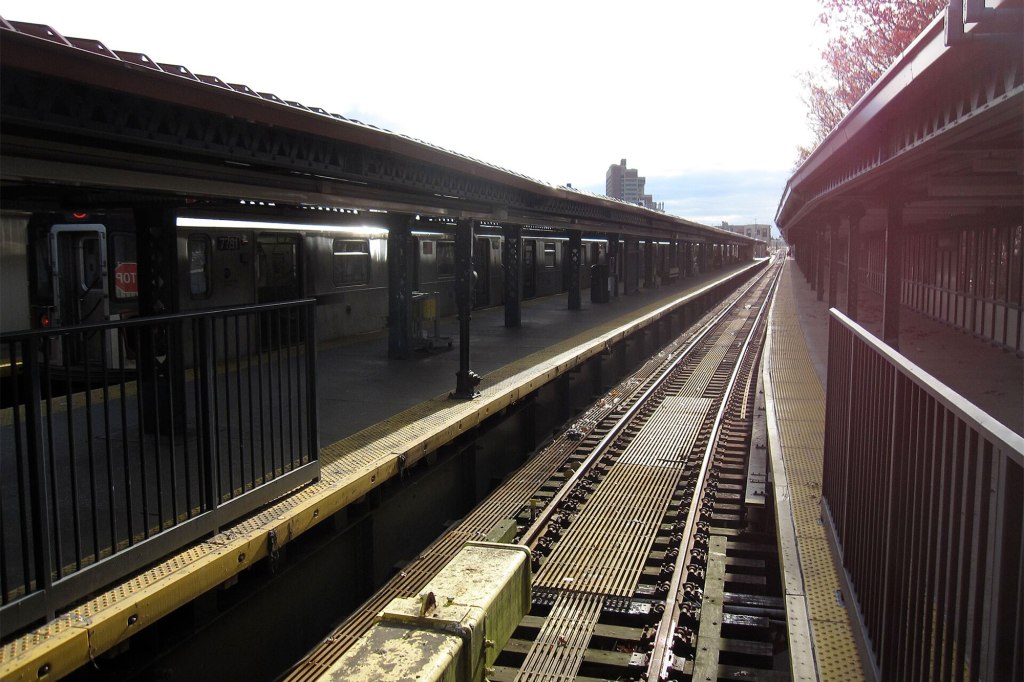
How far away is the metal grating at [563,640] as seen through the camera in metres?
4.78

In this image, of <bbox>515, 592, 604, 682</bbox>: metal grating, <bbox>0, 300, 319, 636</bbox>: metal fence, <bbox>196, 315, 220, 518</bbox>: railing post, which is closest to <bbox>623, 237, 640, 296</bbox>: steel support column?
<bbox>0, 300, 319, 636</bbox>: metal fence

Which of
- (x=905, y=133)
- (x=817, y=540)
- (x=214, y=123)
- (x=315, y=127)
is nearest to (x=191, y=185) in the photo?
(x=214, y=123)

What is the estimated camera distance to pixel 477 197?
31.8ft

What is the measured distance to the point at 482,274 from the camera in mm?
19906

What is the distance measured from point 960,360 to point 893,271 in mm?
1777

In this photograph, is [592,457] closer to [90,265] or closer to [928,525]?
[90,265]

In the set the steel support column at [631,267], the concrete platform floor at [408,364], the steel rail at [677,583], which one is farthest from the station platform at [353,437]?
the steel support column at [631,267]

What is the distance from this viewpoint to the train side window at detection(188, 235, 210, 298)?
9703mm

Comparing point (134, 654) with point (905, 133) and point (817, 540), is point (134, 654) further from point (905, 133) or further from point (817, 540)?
point (905, 133)

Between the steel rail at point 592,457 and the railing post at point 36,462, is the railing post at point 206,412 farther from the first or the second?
the steel rail at point 592,457

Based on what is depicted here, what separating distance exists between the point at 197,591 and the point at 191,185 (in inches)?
99.5

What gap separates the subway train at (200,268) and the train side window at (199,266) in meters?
0.01

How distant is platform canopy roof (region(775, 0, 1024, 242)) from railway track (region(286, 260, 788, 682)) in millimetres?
3522

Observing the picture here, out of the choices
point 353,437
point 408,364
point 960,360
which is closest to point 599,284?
point 960,360
